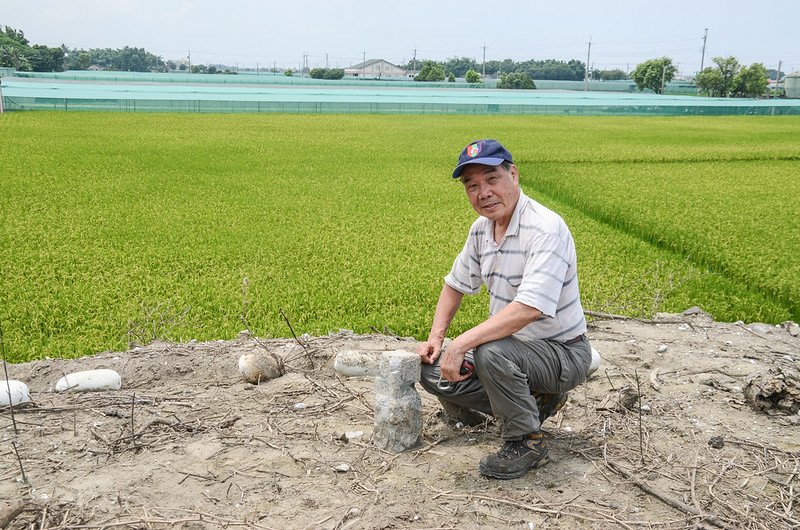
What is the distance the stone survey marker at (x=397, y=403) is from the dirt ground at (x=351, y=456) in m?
0.06

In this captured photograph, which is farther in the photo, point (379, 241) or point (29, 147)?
point (29, 147)

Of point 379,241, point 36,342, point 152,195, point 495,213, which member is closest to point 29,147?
point 152,195

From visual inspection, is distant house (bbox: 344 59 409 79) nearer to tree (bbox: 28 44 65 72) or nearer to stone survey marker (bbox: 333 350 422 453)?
tree (bbox: 28 44 65 72)

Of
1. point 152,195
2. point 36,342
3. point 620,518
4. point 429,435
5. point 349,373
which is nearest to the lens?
point 620,518

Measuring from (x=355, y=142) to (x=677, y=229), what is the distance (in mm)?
10278

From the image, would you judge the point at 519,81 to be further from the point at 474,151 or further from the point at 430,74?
the point at 474,151

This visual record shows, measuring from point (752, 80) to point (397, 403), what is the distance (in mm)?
50513

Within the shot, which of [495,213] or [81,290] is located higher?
[495,213]

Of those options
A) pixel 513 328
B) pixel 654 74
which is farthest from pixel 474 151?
pixel 654 74

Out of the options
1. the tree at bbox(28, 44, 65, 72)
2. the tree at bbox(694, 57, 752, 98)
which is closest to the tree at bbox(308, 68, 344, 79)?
the tree at bbox(28, 44, 65, 72)

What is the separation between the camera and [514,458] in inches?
107

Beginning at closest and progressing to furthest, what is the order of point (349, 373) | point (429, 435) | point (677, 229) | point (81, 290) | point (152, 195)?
1. point (429, 435)
2. point (349, 373)
3. point (81, 290)
4. point (677, 229)
5. point (152, 195)

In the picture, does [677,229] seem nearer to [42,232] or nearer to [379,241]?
[379,241]

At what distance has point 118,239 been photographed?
25.1ft
